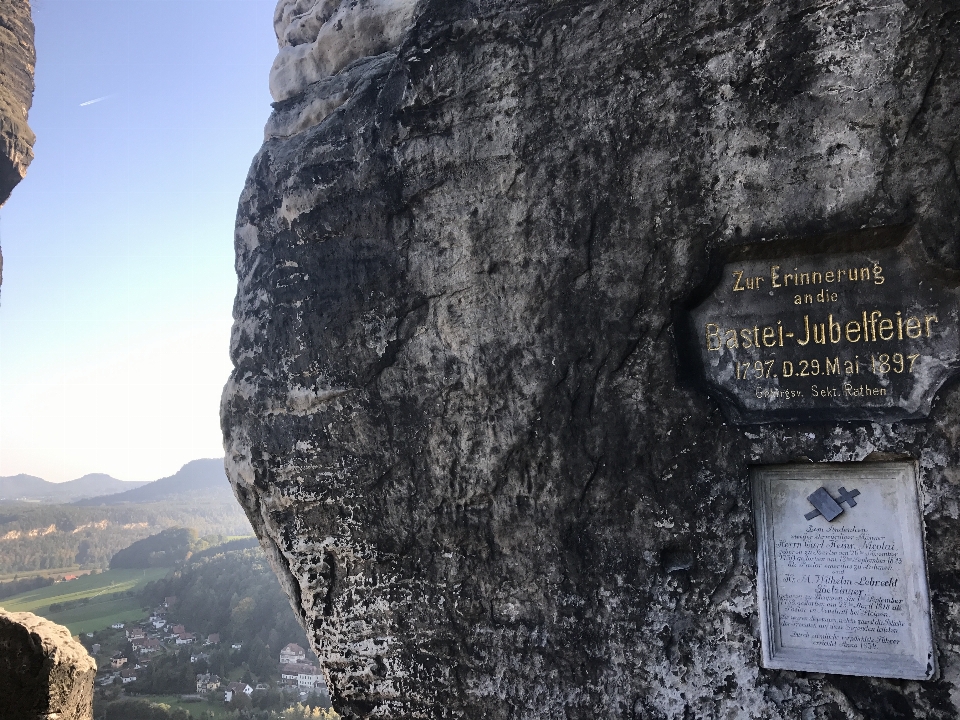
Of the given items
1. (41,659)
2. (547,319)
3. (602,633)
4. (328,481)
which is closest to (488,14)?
Result: (547,319)

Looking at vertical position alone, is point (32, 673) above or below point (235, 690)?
above

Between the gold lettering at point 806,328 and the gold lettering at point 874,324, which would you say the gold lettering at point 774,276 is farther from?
the gold lettering at point 874,324

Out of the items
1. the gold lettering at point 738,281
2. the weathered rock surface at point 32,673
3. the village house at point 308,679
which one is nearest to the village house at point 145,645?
the village house at point 308,679

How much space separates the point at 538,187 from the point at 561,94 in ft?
1.36

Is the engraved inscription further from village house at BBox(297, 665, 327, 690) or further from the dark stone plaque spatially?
village house at BBox(297, 665, 327, 690)

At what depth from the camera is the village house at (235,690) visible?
8242 millimetres

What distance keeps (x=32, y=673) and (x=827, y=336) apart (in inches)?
197

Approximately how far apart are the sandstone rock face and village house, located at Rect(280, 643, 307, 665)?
6.24 meters

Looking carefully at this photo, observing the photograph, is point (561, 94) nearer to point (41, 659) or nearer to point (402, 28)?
point (402, 28)

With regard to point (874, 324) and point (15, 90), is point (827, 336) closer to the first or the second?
point (874, 324)

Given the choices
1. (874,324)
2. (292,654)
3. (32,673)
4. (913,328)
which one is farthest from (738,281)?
(292,654)

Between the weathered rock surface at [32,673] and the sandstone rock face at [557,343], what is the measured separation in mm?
2164

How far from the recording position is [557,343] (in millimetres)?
3025

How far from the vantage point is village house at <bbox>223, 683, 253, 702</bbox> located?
8.24m
